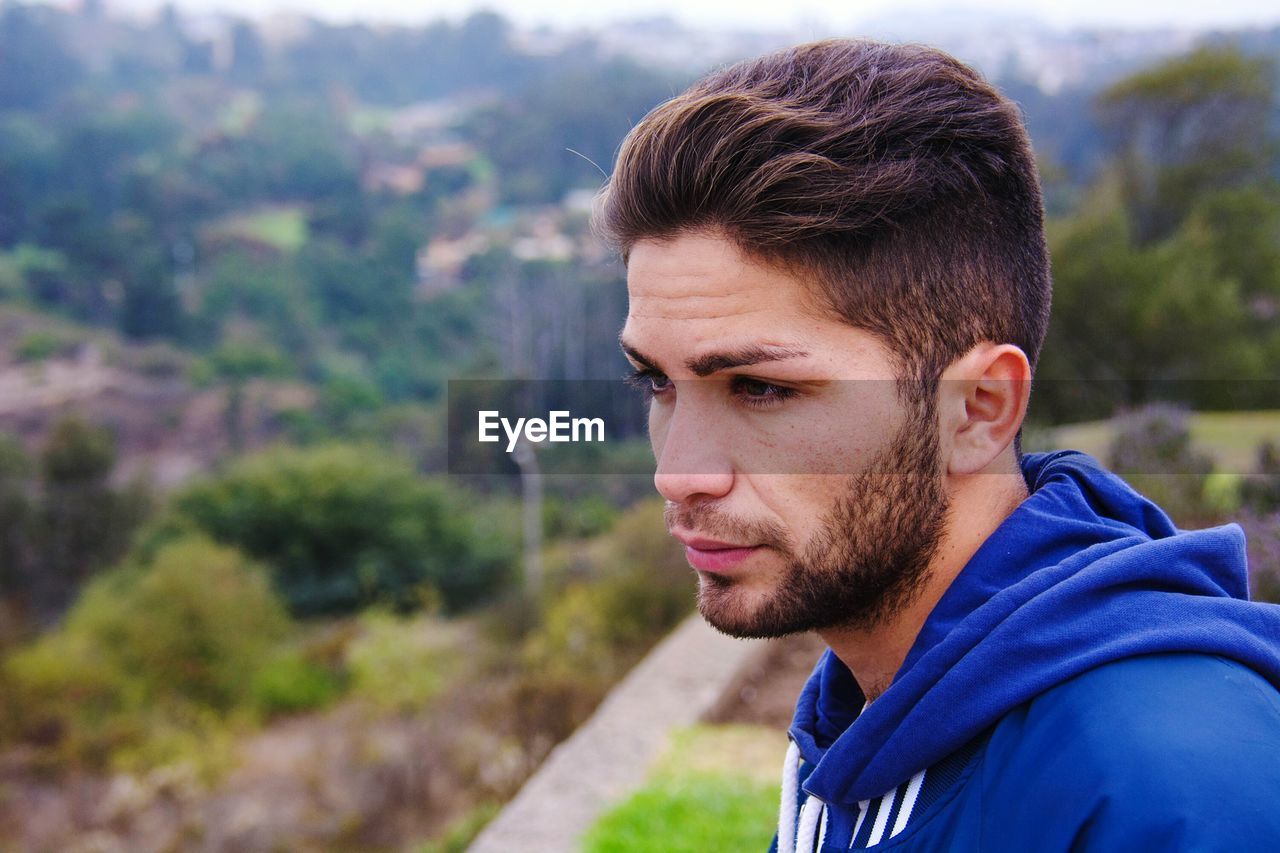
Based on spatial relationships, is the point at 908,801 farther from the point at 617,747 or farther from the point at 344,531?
the point at 344,531

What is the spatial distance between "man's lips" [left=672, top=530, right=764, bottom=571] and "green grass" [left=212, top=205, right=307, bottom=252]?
55502mm

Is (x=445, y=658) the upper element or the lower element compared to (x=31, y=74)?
lower

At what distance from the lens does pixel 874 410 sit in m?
1.09

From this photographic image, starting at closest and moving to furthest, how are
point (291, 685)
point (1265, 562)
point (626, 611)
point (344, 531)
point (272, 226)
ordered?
point (1265, 562)
point (626, 611)
point (291, 685)
point (344, 531)
point (272, 226)

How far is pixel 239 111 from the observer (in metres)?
71.6

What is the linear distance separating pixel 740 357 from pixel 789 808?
0.53 m

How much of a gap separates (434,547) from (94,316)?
96.2 ft

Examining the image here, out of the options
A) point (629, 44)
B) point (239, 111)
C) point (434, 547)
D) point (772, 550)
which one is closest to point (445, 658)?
point (434, 547)

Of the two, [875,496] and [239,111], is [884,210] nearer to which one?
[875,496]

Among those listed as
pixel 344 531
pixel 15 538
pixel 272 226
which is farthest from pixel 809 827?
pixel 272 226

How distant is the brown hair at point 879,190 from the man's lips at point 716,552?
0.78 ft

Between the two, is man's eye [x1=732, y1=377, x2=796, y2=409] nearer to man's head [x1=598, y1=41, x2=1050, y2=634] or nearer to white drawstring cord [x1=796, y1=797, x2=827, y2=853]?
man's head [x1=598, y1=41, x2=1050, y2=634]

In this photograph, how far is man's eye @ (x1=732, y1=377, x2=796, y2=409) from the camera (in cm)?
112

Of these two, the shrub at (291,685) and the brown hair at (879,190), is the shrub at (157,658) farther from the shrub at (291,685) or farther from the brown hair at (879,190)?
the brown hair at (879,190)
